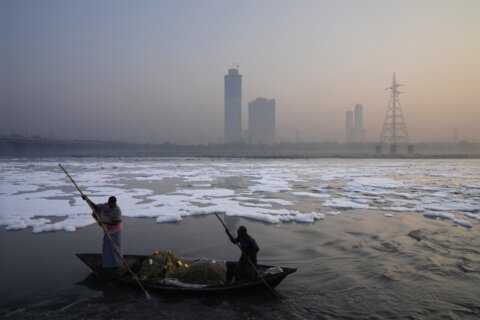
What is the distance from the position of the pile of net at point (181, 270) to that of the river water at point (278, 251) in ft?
1.30

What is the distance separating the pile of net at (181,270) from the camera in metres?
7.12

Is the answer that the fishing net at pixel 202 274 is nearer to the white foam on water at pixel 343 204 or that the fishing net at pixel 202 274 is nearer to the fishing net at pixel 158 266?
the fishing net at pixel 158 266

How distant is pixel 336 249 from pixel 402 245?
6.60 feet

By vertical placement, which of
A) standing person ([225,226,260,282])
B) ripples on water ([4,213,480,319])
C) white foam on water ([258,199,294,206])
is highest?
standing person ([225,226,260,282])

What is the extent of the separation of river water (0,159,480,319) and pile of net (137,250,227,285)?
0.40 metres

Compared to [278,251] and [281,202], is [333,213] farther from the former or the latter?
[278,251]

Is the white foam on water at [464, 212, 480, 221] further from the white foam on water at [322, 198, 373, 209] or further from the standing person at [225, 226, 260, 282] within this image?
the standing person at [225, 226, 260, 282]

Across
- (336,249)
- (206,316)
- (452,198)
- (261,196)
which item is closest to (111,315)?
(206,316)

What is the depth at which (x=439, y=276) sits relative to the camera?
26.6ft

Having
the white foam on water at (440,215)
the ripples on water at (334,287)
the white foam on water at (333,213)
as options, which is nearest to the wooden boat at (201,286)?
the ripples on water at (334,287)

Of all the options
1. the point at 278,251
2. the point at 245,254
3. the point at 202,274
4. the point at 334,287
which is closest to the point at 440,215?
the point at 278,251

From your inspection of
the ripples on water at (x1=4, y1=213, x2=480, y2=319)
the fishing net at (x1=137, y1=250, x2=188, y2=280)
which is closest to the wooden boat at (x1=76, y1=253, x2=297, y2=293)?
the ripples on water at (x1=4, y1=213, x2=480, y2=319)

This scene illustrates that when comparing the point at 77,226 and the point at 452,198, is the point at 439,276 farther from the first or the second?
the point at 452,198

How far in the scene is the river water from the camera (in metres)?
6.51
